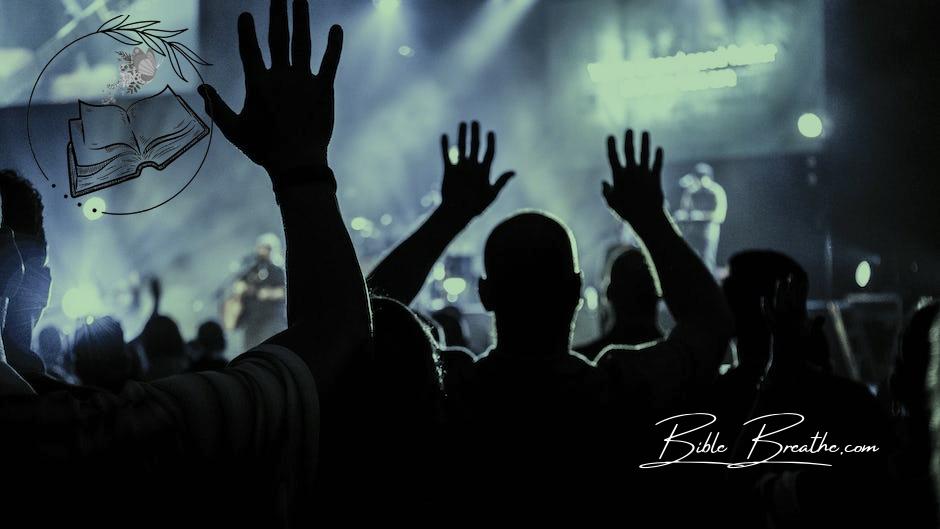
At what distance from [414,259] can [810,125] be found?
1073 centimetres

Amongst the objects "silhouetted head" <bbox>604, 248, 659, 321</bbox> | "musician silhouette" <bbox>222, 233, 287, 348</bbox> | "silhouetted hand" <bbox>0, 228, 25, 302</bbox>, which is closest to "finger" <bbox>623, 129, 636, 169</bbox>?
"silhouetted head" <bbox>604, 248, 659, 321</bbox>

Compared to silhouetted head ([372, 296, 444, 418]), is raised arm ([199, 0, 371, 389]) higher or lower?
higher

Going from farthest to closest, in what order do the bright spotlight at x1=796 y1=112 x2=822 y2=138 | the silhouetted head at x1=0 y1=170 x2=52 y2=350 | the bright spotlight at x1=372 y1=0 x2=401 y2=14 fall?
the bright spotlight at x1=796 y1=112 x2=822 y2=138, the bright spotlight at x1=372 y1=0 x2=401 y2=14, the silhouetted head at x1=0 y1=170 x2=52 y2=350

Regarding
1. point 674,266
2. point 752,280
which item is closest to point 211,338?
point 752,280

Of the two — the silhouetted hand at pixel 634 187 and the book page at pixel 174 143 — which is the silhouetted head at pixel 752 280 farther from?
the book page at pixel 174 143

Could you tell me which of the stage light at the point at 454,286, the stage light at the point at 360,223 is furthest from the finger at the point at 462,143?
the stage light at the point at 360,223

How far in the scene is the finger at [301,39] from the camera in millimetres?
1078

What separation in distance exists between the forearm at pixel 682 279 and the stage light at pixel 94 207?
1.33 meters

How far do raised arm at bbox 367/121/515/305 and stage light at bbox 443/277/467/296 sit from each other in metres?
9.79

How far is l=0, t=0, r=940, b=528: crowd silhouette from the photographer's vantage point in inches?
35.4

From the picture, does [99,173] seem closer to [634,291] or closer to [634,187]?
[634,187]

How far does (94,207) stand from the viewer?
123cm

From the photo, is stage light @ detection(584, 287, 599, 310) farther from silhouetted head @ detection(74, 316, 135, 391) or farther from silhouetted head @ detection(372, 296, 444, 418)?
silhouetted head @ detection(372, 296, 444, 418)

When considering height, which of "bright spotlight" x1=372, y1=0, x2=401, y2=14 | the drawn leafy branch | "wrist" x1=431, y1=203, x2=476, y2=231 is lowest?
"wrist" x1=431, y1=203, x2=476, y2=231
